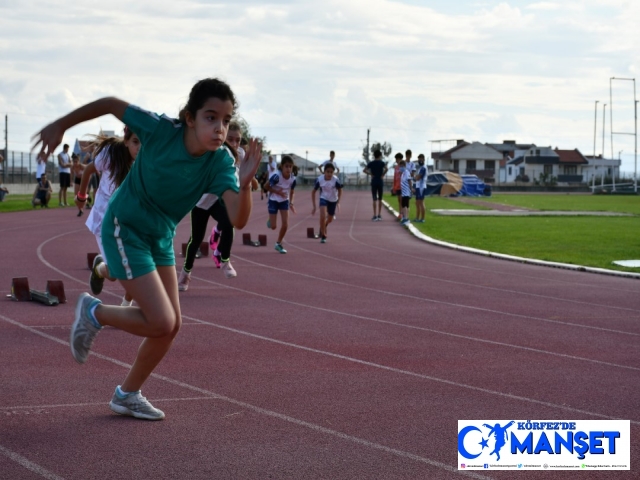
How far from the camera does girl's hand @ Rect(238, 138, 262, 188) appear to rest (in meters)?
5.14

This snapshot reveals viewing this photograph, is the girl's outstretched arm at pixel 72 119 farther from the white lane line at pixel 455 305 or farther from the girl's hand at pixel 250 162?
the white lane line at pixel 455 305

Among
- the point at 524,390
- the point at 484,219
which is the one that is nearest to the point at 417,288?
the point at 524,390

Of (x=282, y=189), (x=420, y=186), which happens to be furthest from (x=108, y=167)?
(x=420, y=186)

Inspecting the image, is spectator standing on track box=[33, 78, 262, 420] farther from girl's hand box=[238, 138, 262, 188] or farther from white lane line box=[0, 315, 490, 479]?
white lane line box=[0, 315, 490, 479]

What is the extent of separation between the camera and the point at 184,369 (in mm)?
6988

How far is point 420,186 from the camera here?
27.4m

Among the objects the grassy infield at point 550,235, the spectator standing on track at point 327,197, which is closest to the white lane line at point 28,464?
the grassy infield at point 550,235

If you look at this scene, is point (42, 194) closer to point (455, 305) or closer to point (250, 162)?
point (455, 305)

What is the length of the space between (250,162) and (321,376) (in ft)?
7.17

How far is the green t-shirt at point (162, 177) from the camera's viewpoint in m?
5.23

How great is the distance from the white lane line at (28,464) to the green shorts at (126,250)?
1.04m

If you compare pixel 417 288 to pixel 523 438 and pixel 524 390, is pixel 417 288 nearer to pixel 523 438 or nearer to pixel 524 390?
pixel 524 390

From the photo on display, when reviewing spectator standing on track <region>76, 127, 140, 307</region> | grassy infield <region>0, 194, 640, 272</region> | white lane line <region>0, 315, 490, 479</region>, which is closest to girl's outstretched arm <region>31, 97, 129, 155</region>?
white lane line <region>0, 315, 490, 479</region>

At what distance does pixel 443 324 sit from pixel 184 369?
10.5ft
